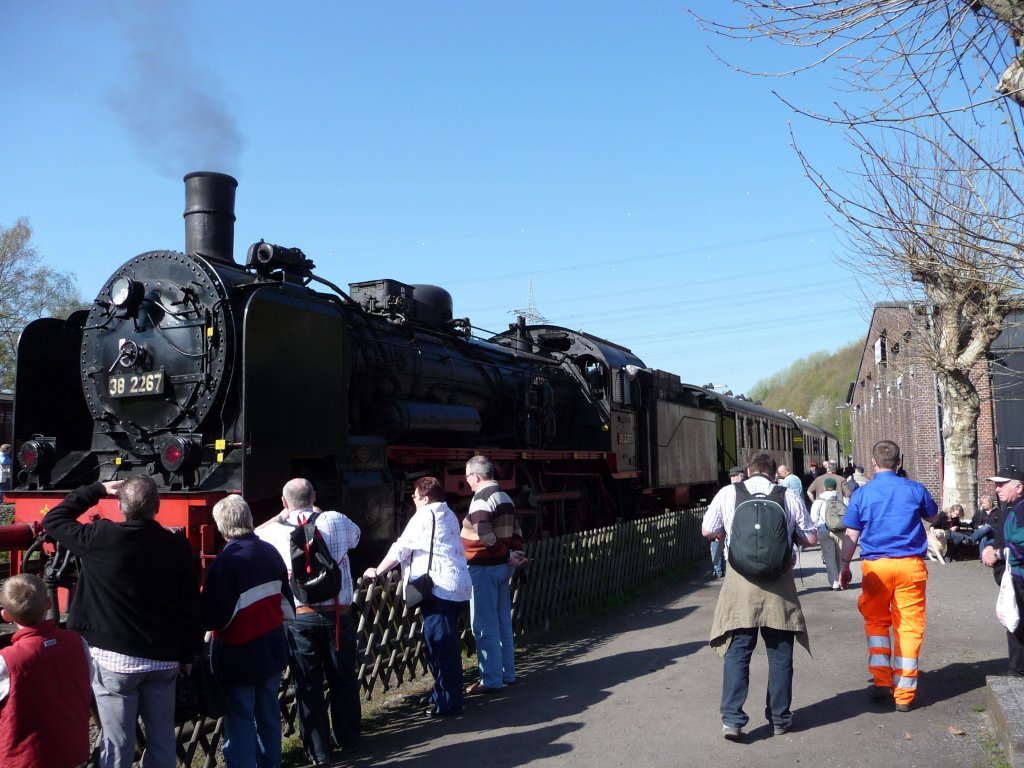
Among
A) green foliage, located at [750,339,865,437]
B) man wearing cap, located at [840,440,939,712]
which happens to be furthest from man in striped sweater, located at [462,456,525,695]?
green foliage, located at [750,339,865,437]

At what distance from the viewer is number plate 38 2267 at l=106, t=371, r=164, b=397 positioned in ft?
24.3

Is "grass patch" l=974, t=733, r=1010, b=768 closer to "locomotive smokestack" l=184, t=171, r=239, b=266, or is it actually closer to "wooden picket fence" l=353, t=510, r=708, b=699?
"wooden picket fence" l=353, t=510, r=708, b=699

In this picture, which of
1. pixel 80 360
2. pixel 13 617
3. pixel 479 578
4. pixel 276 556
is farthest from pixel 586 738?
pixel 80 360

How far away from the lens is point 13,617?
3.47 meters

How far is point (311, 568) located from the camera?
5.05 meters

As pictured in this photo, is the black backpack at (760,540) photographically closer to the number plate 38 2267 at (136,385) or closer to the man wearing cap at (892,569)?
the man wearing cap at (892,569)

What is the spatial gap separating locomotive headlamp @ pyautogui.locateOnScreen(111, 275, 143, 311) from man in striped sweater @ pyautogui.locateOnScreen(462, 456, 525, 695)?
350 cm

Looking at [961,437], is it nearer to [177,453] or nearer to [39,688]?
[177,453]

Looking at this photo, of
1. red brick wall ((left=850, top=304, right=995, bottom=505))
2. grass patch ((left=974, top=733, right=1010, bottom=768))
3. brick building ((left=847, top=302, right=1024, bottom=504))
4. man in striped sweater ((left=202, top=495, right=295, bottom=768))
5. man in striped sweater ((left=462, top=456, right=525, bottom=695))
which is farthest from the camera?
red brick wall ((left=850, top=304, right=995, bottom=505))

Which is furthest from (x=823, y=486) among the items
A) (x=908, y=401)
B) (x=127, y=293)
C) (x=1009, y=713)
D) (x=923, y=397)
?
(x=908, y=401)

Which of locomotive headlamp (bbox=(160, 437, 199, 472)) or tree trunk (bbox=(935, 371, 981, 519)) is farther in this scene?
tree trunk (bbox=(935, 371, 981, 519))

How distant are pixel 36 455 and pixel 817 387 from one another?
94.6 m

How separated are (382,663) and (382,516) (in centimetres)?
164

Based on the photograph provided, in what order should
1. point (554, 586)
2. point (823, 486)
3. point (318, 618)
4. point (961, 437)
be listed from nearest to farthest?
1. point (318, 618)
2. point (554, 586)
3. point (823, 486)
4. point (961, 437)
